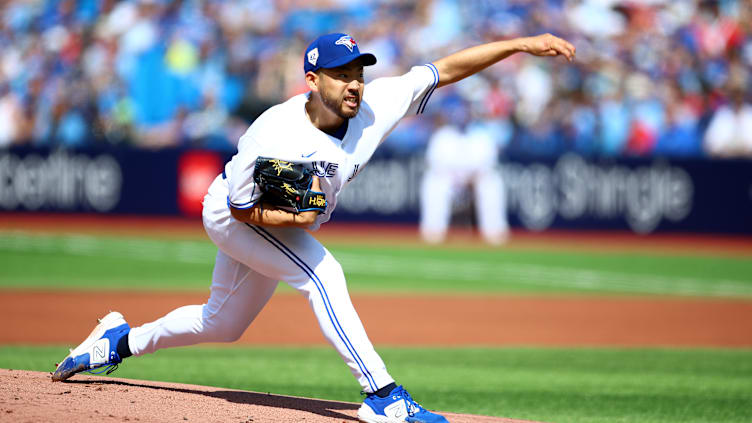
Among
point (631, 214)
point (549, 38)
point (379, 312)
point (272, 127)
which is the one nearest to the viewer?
point (272, 127)

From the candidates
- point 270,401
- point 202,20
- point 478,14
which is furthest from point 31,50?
point 270,401

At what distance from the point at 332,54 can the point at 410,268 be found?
434 inches

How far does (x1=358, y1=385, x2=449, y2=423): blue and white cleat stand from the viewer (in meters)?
4.32

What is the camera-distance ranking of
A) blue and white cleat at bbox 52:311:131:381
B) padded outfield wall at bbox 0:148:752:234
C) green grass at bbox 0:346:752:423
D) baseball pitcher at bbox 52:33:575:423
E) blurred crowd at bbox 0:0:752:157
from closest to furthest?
baseball pitcher at bbox 52:33:575:423 → blue and white cleat at bbox 52:311:131:381 → green grass at bbox 0:346:752:423 → padded outfield wall at bbox 0:148:752:234 → blurred crowd at bbox 0:0:752:157

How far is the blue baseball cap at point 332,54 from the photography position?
14.5ft

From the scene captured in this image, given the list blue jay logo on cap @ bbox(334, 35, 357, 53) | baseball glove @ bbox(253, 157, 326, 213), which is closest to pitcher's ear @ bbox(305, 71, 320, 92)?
blue jay logo on cap @ bbox(334, 35, 357, 53)

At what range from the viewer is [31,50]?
2081 centimetres

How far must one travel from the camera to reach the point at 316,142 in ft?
14.5

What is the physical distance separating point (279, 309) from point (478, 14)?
37.6 feet

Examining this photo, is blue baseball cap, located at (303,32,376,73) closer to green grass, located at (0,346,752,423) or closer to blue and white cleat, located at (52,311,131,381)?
blue and white cleat, located at (52,311,131,381)

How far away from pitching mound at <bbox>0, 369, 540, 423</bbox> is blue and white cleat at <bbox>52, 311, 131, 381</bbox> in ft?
0.25

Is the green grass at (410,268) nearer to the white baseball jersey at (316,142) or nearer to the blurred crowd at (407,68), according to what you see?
the blurred crowd at (407,68)

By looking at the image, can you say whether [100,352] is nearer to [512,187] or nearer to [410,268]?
[410,268]

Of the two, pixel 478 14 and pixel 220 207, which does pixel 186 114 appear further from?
pixel 220 207
